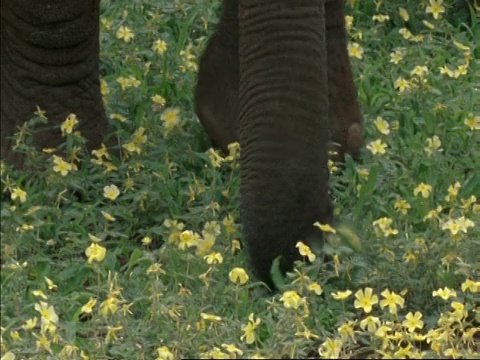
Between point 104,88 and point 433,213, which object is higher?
point 104,88

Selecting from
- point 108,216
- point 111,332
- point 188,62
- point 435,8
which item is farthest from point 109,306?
point 435,8

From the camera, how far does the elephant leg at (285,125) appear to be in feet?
12.8

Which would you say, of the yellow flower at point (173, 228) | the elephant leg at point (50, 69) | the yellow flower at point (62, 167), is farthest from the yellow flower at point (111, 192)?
the elephant leg at point (50, 69)

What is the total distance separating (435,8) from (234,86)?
1.16 m

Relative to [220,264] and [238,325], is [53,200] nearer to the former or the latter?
[220,264]

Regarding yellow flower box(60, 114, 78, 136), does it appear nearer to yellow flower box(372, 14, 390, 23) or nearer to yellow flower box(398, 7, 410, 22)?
yellow flower box(372, 14, 390, 23)

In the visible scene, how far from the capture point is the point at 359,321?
12.6 ft

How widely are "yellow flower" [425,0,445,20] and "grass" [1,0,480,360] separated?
0.05 meters

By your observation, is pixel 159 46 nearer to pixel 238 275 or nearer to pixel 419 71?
pixel 419 71

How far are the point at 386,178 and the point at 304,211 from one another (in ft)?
2.50

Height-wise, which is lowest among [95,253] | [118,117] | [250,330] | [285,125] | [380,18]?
[250,330]

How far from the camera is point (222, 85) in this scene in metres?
4.96

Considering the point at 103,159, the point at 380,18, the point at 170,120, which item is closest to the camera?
the point at 103,159

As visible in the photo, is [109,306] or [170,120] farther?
[170,120]
